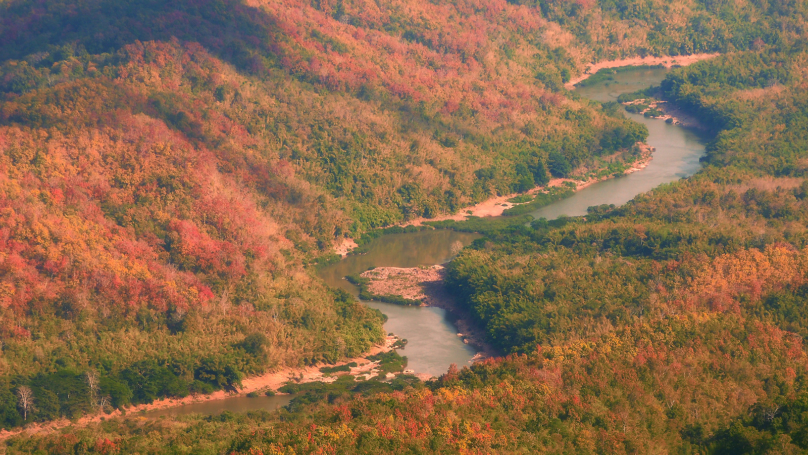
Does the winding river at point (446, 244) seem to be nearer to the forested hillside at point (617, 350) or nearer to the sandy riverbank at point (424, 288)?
the sandy riverbank at point (424, 288)

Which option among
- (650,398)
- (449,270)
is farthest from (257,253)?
(650,398)

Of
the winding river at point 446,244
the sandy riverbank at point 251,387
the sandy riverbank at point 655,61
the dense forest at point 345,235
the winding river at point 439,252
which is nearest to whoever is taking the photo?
the dense forest at point 345,235

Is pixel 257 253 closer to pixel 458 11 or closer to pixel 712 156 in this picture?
pixel 712 156

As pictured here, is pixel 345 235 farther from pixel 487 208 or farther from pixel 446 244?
pixel 487 208

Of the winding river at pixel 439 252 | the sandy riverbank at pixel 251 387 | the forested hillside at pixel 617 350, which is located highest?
the forested hillside at pixel 617 350

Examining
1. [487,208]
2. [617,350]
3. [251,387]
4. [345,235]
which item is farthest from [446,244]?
[617,350]

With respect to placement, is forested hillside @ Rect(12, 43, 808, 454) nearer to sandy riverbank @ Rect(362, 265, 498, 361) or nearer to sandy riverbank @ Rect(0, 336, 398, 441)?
Result: sandy riverbank @ Rect(362, 265, 498, 361)

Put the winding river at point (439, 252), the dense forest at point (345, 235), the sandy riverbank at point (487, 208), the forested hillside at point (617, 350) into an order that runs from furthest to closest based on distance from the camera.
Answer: the sandy riverbank at point (487, 208)
the winding river at point (439, 252)
the dense forest at point (345, 235)
the forested hillside at point (617, 350)

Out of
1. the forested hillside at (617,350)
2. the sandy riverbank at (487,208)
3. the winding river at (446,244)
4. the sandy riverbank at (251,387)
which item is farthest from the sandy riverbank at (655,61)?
the sandy riverbank at (251,387)
